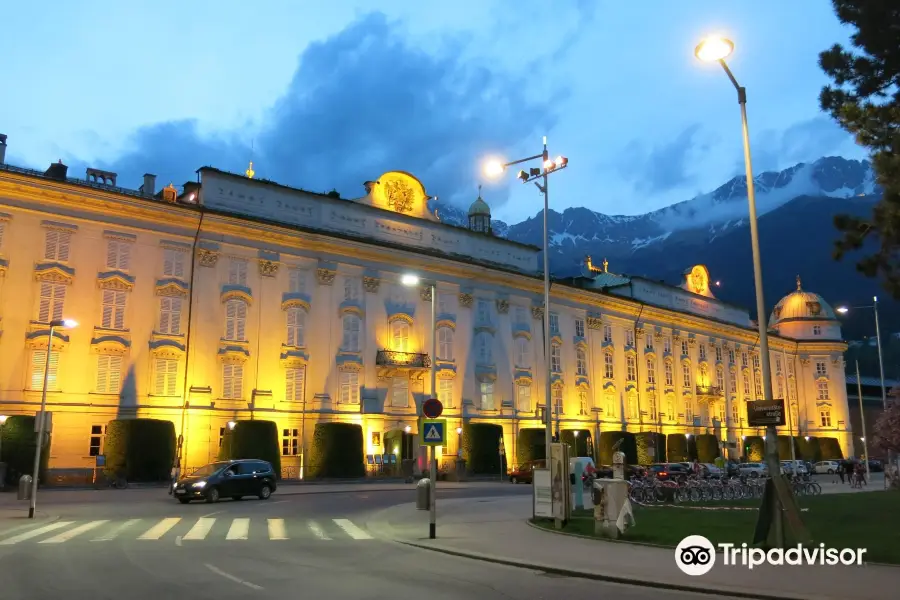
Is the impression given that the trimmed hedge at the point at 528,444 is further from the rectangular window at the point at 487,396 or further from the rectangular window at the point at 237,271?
the rectangular window at the point at 237,271

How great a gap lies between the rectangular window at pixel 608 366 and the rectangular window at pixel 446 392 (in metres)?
18.7

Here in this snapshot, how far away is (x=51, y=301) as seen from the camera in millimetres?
39719

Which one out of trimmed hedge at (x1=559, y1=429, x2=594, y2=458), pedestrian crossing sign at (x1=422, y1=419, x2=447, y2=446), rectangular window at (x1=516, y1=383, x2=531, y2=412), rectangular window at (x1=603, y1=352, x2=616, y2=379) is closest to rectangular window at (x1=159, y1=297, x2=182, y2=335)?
rectangular window at (x1=516, y1=383, x2=531, y2=412)

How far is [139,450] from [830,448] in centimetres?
8019

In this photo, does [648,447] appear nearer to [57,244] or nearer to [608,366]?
[608,366]

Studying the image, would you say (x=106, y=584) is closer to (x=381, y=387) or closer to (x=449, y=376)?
(x=381, y=387)

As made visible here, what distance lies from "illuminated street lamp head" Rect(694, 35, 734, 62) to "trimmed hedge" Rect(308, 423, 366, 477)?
36.6 metres

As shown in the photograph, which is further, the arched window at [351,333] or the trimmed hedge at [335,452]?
the arched window at [351,333]

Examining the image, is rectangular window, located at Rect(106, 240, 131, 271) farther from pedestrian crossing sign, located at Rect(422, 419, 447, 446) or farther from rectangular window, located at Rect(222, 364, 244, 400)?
pedestrian crossing sign, located at Rect(422, 419, 447, 446)

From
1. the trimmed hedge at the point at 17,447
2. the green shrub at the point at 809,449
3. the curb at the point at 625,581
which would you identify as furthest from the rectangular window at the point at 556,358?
the curb at the point at 625,581

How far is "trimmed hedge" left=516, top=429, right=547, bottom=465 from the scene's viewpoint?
184 ft

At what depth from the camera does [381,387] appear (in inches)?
2004

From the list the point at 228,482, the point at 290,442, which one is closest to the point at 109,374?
the point at 290,442

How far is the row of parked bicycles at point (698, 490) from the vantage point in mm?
27422
